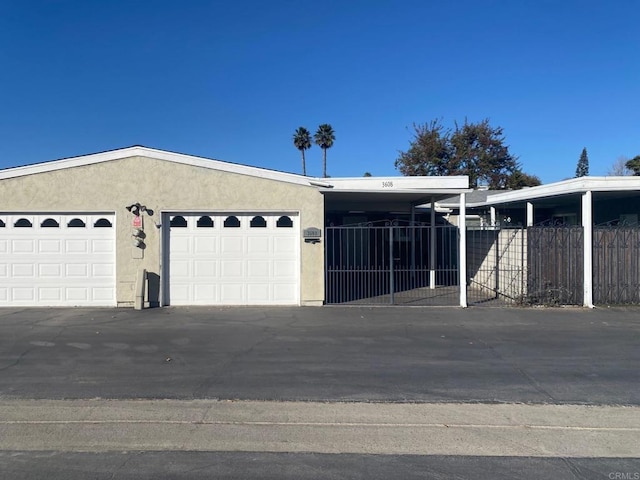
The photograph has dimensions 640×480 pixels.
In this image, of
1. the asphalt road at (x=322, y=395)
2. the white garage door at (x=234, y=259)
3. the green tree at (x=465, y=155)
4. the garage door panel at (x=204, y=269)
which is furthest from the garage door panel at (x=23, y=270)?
the green tree at (x=465, y=155)

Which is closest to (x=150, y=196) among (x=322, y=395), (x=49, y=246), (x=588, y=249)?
(x=49, y=246)

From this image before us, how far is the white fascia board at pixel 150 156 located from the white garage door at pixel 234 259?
3.39ft

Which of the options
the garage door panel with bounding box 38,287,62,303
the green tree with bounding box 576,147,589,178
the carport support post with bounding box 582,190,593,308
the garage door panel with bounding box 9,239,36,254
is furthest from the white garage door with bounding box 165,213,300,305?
the green tree with bounding box 576,147,589,178

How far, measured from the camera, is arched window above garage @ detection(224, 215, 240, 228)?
1337cm

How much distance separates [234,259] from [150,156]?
329cm

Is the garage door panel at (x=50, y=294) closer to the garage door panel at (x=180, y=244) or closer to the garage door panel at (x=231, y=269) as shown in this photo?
the garage door panel at (x=180, y=244)

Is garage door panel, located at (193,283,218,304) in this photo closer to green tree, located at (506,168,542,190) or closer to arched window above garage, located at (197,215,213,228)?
arched window above garage, located at (197,215,213,228)

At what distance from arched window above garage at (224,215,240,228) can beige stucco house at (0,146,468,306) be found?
3cm

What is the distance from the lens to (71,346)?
8.84 meters

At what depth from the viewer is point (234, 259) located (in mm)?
13375

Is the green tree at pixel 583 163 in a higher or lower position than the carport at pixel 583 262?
higher

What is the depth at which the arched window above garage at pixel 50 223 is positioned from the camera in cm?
1310

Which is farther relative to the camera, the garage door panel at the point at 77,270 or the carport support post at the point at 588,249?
the garage door panel at the point at 77,270

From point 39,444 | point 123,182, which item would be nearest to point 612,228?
point 123,182
